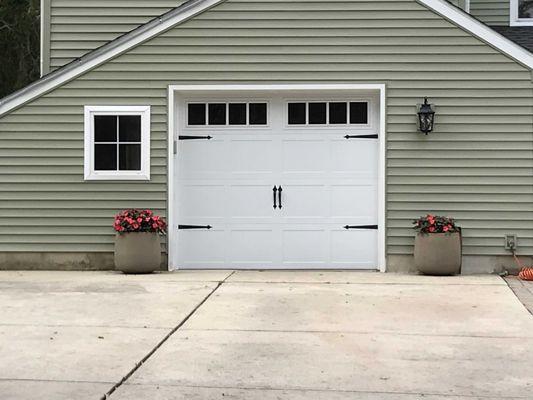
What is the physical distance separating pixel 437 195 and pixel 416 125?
918 millimetres

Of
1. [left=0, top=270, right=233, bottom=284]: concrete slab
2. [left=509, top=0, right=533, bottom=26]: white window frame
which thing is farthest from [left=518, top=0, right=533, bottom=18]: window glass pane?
[left=0, top=270, right=233, bottom=284]: concrete slab

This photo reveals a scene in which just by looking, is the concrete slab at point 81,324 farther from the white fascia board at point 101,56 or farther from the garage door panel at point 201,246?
the white fascia board at point 101,56

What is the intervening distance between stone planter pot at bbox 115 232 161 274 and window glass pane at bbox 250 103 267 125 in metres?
2.00

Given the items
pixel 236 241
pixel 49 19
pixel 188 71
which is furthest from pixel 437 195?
pixel 49 19

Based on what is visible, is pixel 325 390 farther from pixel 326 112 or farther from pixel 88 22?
pixel 88 22

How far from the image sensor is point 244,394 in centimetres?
415

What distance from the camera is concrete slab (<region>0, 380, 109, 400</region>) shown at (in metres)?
4.06

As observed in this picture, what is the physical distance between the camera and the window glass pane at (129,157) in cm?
919

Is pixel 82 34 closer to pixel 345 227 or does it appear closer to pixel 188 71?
pixel 188 71

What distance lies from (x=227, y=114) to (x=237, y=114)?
0.13 meters

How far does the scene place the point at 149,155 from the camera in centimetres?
916

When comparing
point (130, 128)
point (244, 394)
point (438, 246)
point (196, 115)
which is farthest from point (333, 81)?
point (244, 394)

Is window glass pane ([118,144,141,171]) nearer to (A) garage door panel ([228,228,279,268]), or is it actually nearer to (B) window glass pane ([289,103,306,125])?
(A) garage door panel ([228,228,279,268])

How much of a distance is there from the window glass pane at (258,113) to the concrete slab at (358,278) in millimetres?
1994
